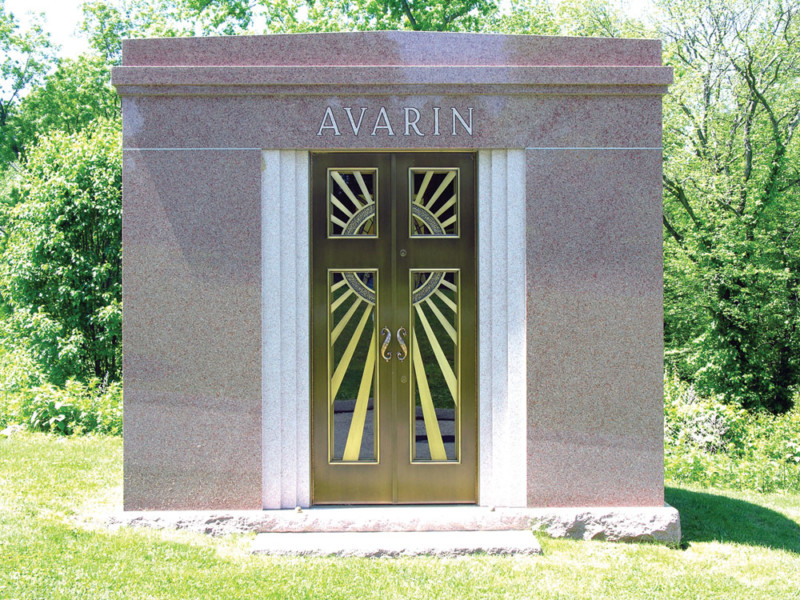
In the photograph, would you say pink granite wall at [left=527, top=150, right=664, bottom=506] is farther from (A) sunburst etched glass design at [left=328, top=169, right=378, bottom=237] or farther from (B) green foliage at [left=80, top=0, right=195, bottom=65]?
(B) green foliage at [left=80, top=0, right=195, bottom=65]

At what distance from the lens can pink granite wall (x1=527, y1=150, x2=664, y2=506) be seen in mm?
5371

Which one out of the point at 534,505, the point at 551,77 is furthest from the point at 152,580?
the point at 551,77

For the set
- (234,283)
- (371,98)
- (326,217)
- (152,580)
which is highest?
(371,98)

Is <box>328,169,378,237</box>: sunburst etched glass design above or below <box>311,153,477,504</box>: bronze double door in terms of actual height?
above

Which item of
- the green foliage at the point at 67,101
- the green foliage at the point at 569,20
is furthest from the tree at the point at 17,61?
the green foliage at the point at 569,20

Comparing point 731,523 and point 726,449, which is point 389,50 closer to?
point 731,523

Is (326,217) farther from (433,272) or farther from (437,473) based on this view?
(437,473)

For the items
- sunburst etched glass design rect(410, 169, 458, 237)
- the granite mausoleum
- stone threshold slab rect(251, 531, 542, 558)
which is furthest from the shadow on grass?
sunburst etched glass design rect(410, 169, 458, 237)

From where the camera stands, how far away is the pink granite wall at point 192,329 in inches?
208

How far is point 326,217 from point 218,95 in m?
1.19

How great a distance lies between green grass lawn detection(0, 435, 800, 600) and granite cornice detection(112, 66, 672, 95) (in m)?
3.18

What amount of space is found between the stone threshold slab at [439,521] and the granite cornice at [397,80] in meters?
3.10

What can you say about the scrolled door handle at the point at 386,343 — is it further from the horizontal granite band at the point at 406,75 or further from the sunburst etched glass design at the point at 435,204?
the horizontal granite band at the point at 406,75

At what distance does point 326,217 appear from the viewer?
5.51m
